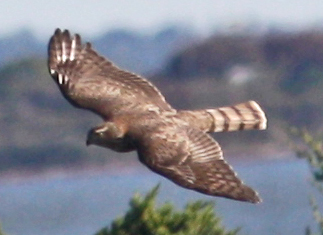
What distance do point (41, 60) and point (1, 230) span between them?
77.0 feet

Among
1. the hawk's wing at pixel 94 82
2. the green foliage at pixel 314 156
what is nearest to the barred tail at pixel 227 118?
the hawk's wing at pixel 94 82

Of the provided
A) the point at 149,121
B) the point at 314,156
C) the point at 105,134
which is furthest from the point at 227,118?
the point at 314,156

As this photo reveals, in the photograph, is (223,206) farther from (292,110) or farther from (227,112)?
(227,112)

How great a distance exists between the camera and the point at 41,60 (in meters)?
33.7

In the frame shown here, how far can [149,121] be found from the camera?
1018 centimetres

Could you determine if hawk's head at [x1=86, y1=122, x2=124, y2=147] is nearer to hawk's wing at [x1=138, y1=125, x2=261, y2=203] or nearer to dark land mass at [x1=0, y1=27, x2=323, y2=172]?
hawk's wing at [x1=138, y1=125, x2=261, y2=203]

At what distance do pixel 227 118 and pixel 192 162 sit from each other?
110 cm

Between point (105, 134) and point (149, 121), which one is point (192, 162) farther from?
point (105, 134)

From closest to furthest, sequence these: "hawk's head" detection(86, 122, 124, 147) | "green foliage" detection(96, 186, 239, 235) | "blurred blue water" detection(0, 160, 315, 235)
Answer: "green foliage" detection(96, 186, 239, 235) → "hawk's head" detection(86, 122, 124, 147) → "blurred blue water" detection(0, 160, 315, 235)

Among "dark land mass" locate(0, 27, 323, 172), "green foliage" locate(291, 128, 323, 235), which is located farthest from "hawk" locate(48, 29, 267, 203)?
"dark land mass" locate(0, 27, 323, 172)

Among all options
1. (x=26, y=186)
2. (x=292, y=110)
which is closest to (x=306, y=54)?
(x=292, y=110)

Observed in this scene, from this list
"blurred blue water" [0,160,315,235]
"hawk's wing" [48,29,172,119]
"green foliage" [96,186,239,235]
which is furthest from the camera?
"blurred blue water" [0,160,315,235]

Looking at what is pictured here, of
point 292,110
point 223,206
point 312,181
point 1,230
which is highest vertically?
point 292,110

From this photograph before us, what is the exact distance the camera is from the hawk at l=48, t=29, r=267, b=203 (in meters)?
9.38
